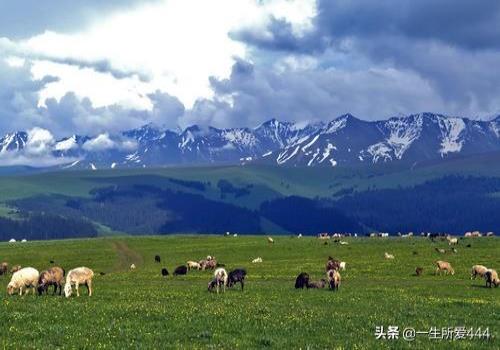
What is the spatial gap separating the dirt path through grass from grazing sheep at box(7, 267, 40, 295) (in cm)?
4618

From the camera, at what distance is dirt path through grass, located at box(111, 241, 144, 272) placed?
98463mm

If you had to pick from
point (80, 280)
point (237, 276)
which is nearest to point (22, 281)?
point (80, 280)

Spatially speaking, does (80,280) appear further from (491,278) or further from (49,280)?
(491,278)

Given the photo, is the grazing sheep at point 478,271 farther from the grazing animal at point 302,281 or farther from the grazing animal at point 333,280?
the grazing animal at point 302,281

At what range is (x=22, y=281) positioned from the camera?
44.6m

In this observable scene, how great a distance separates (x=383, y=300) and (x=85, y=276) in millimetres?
20714

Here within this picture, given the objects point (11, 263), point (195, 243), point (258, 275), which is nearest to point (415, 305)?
point (258, 275)

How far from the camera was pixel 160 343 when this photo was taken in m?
24.5

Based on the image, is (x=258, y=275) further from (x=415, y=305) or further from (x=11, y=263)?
(x=11, y=263)

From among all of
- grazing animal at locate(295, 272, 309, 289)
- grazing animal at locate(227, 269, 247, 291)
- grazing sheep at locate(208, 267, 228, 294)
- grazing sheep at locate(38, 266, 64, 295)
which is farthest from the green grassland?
grazing sheep at locate(38, 266, 64, 295)

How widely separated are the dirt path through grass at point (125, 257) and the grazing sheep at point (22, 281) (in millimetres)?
46180

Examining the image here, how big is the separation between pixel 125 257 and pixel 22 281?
6867 cm

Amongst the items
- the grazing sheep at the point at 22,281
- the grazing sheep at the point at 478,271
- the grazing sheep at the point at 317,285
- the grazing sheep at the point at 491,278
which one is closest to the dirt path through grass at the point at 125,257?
the grazing sheep at the point at 22,281

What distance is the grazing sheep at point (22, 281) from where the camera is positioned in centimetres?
4434
